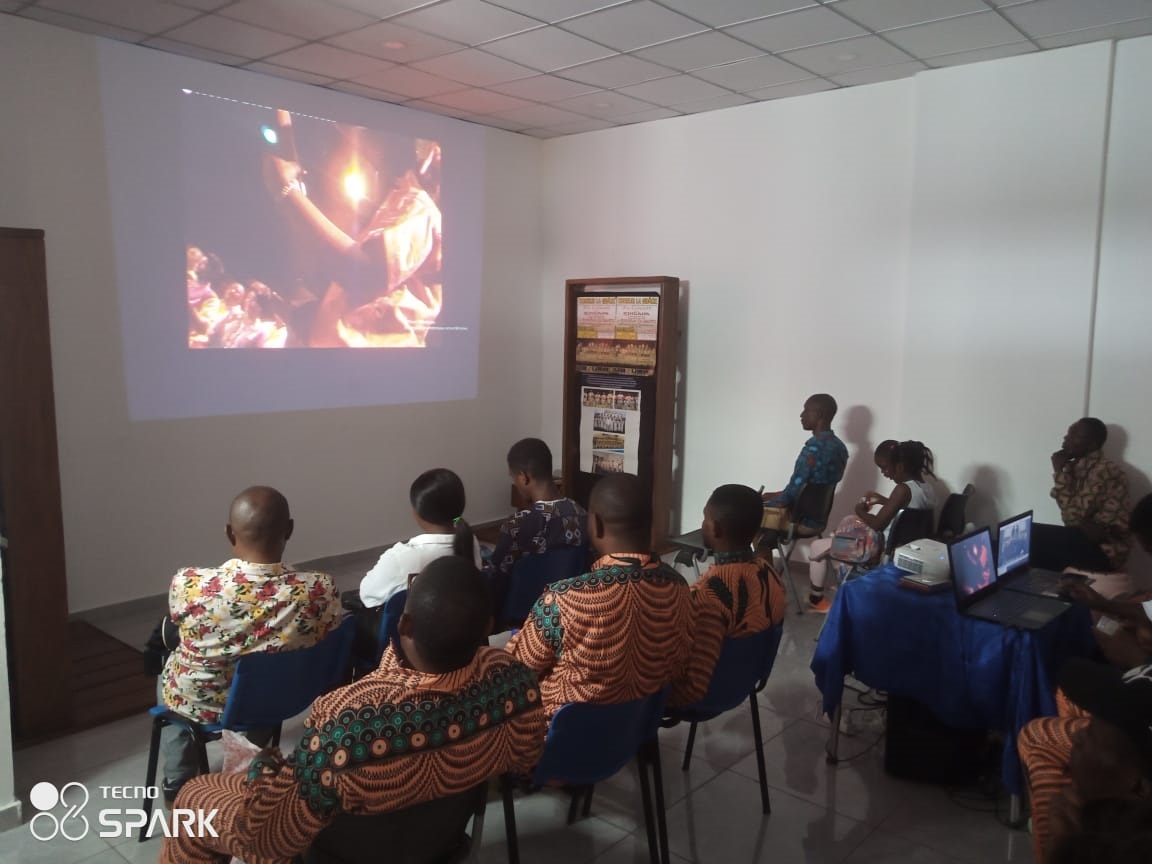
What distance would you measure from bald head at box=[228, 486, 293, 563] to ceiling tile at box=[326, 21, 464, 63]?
8.40 ft

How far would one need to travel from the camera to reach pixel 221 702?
7.44 ft

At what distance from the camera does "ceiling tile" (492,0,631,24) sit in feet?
11.6

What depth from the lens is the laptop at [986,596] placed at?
2.57m

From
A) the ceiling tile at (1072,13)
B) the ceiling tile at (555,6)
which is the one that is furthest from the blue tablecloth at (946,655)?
the ceiling tile at (555,6)

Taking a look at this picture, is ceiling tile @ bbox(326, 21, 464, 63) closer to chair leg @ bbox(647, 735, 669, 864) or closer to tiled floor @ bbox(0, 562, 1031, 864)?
tiled floor @ bbox(0, 562, 1031, 864)

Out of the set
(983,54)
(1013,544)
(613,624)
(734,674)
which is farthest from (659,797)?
(983,54)

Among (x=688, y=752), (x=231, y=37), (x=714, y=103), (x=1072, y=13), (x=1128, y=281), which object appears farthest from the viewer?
(x=714, y=103)

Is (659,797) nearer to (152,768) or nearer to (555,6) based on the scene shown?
(152,768)

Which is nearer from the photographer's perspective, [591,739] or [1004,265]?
[591,739]

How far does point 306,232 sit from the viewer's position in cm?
500

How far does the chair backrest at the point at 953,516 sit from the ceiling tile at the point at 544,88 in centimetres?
305

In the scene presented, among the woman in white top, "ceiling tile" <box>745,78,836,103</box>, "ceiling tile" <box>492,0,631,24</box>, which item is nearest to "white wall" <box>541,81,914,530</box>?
"ceiling tile" <box>745,78,836,103</box>

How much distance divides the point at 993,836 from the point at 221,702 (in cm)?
232

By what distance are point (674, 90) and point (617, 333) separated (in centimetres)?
162
